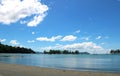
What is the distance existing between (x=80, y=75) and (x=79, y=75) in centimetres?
11

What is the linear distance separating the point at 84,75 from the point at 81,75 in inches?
13.2

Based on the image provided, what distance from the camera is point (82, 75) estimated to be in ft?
75.8

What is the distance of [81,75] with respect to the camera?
75.8 ft

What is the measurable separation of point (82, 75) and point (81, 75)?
11 centimetres

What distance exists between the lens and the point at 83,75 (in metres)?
23.1

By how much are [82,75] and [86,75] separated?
42 cm

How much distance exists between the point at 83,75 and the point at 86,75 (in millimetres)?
320

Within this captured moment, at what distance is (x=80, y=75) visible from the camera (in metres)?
23.1

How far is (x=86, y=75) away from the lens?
23.1 metres

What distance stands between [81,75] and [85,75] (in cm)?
43

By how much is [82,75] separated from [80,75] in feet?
0.69

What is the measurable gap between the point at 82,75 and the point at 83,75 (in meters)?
0.11
